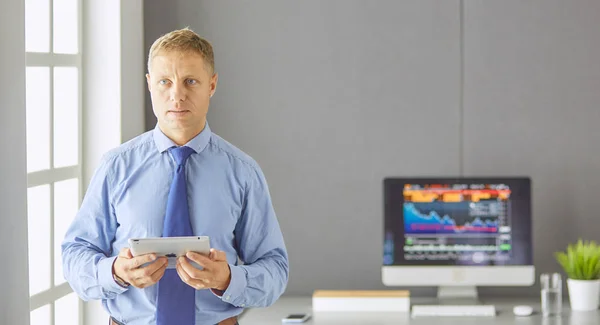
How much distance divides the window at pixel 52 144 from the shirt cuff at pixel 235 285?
52.7 inches

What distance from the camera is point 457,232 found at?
4.32 m

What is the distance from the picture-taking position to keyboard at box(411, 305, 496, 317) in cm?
407

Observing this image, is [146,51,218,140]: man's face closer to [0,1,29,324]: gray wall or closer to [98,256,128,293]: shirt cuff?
[98,256,128,293]: shirt cuff

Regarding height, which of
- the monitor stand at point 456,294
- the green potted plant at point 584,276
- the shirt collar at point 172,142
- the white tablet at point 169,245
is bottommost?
the monitor stand at point 456,294

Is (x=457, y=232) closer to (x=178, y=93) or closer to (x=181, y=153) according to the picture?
(x=181, y=153)

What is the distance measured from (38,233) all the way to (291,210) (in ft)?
4.63

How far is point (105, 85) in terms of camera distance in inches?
157

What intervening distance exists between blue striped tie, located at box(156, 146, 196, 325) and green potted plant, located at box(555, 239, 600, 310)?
2.33m

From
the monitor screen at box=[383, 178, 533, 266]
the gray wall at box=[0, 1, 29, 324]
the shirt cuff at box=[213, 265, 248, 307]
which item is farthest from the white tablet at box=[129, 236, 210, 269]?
the monitor screen at box=[383, 178, 533, 266]

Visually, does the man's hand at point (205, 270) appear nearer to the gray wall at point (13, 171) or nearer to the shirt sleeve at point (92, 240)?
the shirt sleeve at point (92, 240)

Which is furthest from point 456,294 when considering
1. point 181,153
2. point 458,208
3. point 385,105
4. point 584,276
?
point 181,153

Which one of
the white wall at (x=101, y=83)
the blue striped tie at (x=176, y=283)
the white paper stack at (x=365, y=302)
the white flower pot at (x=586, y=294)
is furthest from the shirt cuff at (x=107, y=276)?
the white flower pot at (x=586, y=294)

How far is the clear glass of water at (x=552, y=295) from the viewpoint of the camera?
4.11 metres

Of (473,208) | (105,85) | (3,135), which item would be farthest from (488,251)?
(3,135)
